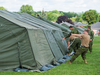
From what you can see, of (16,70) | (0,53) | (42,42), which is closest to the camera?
(16,70)

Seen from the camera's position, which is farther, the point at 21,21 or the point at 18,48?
the point at 21,21

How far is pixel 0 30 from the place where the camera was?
8.55m

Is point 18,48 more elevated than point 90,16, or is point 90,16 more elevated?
point 18,48

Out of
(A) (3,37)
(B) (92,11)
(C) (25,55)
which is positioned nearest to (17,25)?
(A) (3,37)

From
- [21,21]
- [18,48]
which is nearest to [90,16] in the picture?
[21,21]

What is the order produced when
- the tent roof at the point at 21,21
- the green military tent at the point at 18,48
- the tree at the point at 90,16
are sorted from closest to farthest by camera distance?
the green military tent at the point at 18,48
the tent roof at the point at 21,21
the tree at the point at 90,16

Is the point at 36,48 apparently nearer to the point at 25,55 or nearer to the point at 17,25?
the point at 25,55

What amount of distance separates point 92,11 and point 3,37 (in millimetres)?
99630

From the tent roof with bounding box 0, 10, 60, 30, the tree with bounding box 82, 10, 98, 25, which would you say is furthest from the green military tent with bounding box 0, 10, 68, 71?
the tree with bounding box 82, 10, 98, 25

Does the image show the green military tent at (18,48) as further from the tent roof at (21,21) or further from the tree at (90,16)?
the tree at (90,16)

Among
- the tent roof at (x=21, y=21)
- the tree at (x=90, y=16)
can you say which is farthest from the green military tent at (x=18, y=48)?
the tree at (x=90, y=16)

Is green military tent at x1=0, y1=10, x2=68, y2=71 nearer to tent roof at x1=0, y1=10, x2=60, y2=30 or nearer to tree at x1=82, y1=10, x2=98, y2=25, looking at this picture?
tent roof at x1=0, y1=10, x2=60, y2=30

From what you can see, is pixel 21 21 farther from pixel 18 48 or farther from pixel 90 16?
pixel 90 16

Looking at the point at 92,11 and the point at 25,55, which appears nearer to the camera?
the point at 25,55
